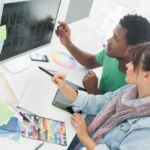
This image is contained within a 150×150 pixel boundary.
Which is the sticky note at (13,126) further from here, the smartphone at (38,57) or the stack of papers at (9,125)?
the smartphone at (38,57)

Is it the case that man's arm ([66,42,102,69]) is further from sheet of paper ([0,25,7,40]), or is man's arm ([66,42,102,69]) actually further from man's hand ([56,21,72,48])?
sheet of paper ([0,25,7,40])

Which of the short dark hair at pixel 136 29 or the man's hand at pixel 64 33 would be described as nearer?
the short dark hair at pixel 136 29

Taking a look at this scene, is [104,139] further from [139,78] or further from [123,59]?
[123,59]

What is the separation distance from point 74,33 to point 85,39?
0.10 metres

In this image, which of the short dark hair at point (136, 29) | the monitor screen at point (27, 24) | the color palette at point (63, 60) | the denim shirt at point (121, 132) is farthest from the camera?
the color palette at point (63, 60)

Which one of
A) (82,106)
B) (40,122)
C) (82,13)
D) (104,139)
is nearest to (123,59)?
(82,106)

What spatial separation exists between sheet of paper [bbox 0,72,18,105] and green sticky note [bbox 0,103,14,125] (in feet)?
0.19

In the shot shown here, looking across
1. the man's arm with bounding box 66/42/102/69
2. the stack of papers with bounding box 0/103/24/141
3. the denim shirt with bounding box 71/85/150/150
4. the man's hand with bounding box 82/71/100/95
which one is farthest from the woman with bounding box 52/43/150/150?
the man's arm with bounding box 66/42/102/69

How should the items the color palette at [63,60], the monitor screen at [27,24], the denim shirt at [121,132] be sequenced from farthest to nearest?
Result: the color palette at [63,60]
the monitor screen at [27,24]
the denim shirt at [121,132]

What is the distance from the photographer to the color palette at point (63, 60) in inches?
58.5

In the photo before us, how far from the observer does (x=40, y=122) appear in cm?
98

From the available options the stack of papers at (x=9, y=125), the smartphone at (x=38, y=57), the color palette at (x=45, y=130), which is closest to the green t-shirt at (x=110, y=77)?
the smartphone at (x=38, y=57)

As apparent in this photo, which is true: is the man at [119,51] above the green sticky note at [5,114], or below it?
above

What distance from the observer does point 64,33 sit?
1512 mm
